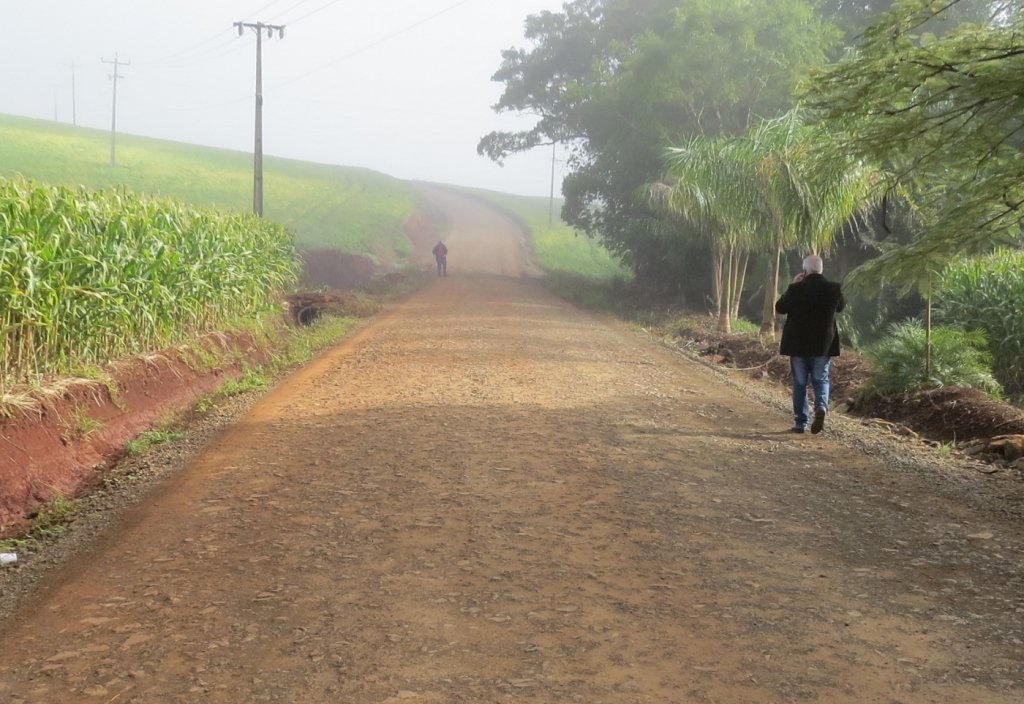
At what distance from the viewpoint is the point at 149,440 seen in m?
8.95

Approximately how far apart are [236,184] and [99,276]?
50.7m

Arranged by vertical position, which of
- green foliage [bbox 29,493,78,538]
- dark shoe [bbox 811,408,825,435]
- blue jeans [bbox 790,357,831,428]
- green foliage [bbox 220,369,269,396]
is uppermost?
blue jeans [bbox 790,357,831,428]

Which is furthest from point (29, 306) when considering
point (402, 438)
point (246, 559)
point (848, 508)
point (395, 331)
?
point (395, 331)

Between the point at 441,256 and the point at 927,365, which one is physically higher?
the point at 441,256

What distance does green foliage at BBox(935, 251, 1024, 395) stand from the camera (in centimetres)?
1647

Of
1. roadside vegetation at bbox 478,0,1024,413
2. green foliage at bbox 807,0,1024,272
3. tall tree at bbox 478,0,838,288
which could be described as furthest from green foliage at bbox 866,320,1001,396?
tall tree at bbox 478,0,838,288

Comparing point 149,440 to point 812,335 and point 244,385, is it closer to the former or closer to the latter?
point 244,385

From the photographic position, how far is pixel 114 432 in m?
9.09

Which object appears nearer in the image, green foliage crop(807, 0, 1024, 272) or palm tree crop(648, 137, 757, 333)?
green foliage crop(807, 0, 1024, 272)

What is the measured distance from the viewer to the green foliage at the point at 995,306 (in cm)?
1647

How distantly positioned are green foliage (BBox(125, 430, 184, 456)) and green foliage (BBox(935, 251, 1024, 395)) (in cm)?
1247

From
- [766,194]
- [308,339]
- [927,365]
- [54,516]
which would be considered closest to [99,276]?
[54,516]

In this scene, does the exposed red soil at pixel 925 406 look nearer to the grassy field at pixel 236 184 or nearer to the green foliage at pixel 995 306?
the green foliage at pixel 995 306

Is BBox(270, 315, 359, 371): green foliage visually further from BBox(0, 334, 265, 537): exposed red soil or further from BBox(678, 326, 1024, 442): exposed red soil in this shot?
BBox(678, 326, 1024, 442): exposed red soil
